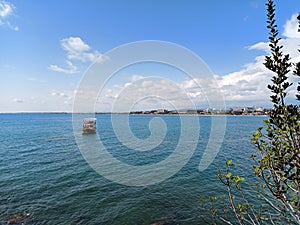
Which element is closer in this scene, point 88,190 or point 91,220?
point 91,220

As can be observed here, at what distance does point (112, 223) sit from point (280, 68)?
47.2ft

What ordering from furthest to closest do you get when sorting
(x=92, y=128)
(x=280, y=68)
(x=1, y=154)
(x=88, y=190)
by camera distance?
(x=92, y=128) → (x=1, y=154) → (x=88, y=190) → (x=280, y=68)

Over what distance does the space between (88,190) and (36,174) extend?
890 cm

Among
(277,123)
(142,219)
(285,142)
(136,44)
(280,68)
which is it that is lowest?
(142,219)

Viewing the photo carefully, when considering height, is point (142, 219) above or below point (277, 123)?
below

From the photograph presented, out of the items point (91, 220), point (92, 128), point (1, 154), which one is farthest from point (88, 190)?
point (92, 128)

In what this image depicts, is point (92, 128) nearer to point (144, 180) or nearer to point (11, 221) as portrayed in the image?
point (144, 180)

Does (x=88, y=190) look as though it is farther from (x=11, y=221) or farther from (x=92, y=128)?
(x=92, y=128)

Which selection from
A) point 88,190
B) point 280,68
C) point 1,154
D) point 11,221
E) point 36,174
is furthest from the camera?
point 1,154

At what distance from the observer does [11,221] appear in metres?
14.1

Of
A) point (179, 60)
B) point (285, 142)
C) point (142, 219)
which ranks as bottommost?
point (142, 219)

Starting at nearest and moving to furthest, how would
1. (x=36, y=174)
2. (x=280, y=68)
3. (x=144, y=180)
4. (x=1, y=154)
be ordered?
(x=280, y=68) < (x=144, y=180) < (x=36, y=174) < (x=1, y=154)

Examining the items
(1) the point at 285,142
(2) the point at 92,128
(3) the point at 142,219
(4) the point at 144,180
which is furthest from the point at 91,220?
(2) the point at 92,128

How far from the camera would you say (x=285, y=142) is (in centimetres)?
454
